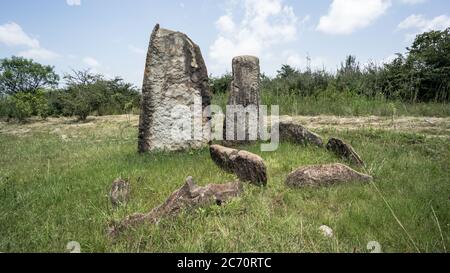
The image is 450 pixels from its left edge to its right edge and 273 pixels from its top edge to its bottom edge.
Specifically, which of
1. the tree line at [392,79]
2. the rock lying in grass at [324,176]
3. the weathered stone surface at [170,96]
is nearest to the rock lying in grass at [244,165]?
the rock lying in grass at [324,176]

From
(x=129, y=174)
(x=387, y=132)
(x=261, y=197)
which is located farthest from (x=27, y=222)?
(x=387, y=132)

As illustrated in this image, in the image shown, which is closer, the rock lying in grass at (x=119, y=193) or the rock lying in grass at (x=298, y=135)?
the rock lying in grass at (x=119, y=193)

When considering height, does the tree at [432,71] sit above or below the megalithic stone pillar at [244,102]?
above

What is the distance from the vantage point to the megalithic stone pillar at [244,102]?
288 inches

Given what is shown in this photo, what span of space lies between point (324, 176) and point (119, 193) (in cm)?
239

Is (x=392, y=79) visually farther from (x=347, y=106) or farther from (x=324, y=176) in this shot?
(x=324, y=176)

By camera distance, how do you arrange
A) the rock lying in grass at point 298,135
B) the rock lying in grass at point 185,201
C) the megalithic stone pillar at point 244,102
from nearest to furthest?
the rock lying in grass at point 185,201 < the rock lying in grass at point 298,135 < the megalithic stone pillar at point 244,102

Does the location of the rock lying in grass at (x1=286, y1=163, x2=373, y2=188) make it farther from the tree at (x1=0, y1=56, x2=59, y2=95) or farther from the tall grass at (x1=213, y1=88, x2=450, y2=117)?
the tree at (x1=0, y1=56, x2=59, y2=95)

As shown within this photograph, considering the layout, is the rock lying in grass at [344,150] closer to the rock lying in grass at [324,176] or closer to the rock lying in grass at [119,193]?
the rock lying in grass at [324,176]

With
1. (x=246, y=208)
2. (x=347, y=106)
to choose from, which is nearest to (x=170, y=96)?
(x=246, y=208)

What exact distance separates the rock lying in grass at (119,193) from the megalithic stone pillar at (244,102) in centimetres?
341
